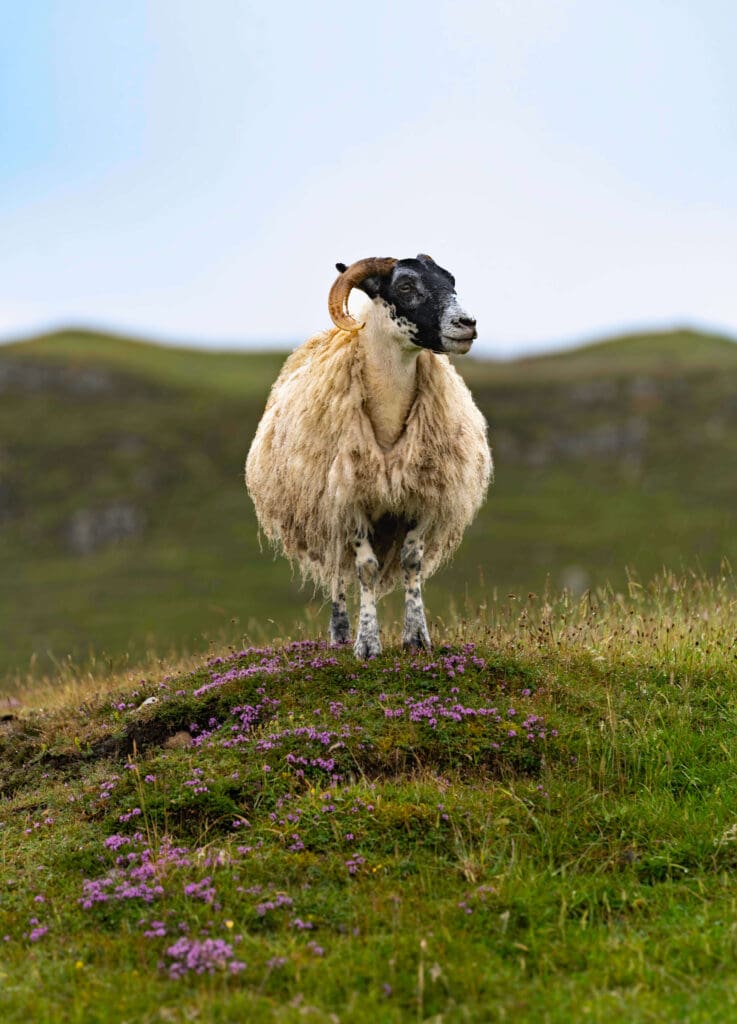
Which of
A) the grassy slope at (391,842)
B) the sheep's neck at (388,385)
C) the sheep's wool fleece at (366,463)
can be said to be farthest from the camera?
the sheep's neck at (388,385)

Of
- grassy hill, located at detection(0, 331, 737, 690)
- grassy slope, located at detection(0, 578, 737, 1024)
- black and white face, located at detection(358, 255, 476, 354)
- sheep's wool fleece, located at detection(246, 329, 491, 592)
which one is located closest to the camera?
grassy slope, located at detection(0, 578, 737, 1024)

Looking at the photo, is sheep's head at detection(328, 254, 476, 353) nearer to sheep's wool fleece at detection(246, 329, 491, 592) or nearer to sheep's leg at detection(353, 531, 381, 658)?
sheep's wool fleece at detection(246, 329, 491, 592)

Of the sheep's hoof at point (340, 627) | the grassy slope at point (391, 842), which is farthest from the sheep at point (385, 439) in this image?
the grassy slope at point (391, 842)

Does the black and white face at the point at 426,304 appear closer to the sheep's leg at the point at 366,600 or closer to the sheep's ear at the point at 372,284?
the sheep's ear at the point at 372,284

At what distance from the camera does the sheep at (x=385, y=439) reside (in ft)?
34.8

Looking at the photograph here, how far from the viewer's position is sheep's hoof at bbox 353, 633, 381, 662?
1065cm

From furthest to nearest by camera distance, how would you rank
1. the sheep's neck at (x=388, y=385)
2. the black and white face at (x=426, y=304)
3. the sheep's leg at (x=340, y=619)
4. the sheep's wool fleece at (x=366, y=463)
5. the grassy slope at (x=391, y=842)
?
the sheep's leg at (x=340, y=619)
the sheep's neck at (x=388, y=385)
the sheep's wool fleece at (x=366, y=463)
the black and white face at (x=426, y=304)
the grassy slope at (x=391, y=842)

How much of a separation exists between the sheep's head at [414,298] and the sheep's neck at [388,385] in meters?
0.31

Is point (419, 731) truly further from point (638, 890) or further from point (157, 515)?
point (157, 515)

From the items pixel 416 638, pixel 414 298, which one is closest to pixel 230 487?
pixel 416 638

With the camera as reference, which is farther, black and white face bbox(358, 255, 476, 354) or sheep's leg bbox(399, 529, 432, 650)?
sheep's leg bbox(399, 529, 432, 650)

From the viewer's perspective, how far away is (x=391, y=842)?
775 centimetres

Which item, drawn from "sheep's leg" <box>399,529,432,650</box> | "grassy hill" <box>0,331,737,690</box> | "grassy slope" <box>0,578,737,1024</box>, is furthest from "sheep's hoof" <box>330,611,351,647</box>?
"grassy hill" <box>0,331,737,690</box>

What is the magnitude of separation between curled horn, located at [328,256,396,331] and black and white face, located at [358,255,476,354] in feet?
0.27
